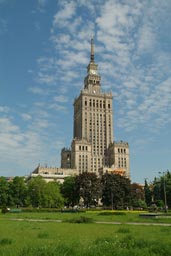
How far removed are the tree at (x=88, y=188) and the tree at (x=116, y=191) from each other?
309 cm

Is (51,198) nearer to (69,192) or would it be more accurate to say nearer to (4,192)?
(4,192)

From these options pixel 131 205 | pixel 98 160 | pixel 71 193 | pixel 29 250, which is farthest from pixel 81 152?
pixel 29 250

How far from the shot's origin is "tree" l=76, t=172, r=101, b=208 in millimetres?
106500

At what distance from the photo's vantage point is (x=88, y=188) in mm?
106750

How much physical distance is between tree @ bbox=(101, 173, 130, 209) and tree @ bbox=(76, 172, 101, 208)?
122 inches

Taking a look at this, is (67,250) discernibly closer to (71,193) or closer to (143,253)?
(143,253)

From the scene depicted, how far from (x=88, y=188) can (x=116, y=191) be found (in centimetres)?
956

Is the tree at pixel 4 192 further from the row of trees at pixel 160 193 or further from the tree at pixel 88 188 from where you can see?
the row of trees at pixel 160 193

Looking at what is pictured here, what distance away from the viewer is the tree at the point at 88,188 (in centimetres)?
10650

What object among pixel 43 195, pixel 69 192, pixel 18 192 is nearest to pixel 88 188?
pixel 43 195

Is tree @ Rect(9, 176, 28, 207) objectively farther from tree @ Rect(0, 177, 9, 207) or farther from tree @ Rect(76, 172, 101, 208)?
tree @ Rect(76, 172, 101, 208)

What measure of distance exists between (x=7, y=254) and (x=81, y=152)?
18263 cm

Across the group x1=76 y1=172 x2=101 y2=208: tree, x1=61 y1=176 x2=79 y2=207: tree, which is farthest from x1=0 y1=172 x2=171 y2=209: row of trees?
x1=61 y1=176 x2=79 y2=207: tree

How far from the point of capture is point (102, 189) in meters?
106
